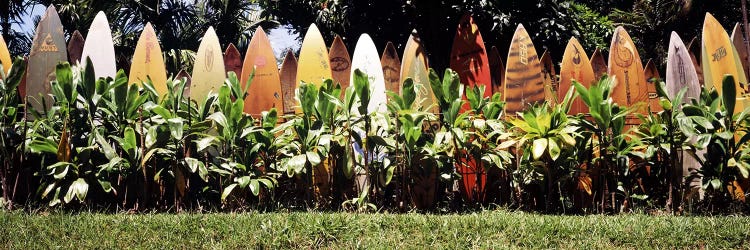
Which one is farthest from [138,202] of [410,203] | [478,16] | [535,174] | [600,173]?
[478,16]

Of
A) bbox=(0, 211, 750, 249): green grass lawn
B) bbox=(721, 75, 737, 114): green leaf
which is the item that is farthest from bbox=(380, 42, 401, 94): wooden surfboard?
bbox=(721, 75, 737, 114): green leaf

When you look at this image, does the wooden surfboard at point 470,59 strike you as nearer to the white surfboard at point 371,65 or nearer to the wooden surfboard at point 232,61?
the white surfboard at point 371,65

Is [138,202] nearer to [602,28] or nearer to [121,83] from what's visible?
[121,83]

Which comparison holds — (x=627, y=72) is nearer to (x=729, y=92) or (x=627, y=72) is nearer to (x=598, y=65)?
(x=598, y=65)

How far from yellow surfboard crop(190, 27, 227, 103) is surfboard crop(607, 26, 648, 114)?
264cm

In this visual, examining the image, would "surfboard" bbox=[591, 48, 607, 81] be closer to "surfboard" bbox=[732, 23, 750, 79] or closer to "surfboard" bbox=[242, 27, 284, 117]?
"surfboard" bbox=[732, 23, 750, 79]

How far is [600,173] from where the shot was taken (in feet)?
12.7

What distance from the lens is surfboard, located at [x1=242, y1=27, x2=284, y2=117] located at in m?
4.57

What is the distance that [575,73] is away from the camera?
4.63 metres

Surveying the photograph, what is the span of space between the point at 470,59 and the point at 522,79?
0.46 meters

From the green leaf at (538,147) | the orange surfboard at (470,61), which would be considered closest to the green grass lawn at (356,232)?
the green leaf at (538,147)

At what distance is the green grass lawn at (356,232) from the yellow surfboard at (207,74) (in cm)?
146

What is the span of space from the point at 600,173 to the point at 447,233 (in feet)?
4.15

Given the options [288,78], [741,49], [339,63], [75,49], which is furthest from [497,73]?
[75,49]
